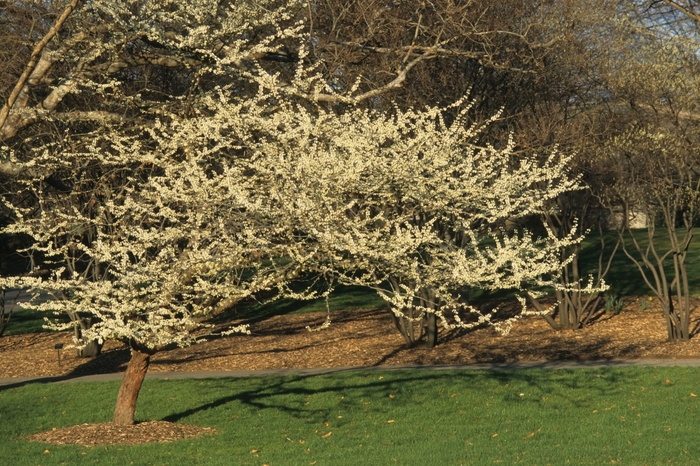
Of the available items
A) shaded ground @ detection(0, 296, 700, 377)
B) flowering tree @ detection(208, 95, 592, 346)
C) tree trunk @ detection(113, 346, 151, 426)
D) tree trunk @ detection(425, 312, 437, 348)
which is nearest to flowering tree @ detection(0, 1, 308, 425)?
tree trunk @ detection(113, 346, 151, 426)

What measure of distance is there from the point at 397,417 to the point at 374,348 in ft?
18.2

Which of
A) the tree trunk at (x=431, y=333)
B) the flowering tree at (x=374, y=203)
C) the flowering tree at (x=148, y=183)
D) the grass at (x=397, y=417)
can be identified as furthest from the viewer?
the tree trunk at (x=431, y=333)

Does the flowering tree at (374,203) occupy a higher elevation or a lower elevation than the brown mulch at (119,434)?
higher

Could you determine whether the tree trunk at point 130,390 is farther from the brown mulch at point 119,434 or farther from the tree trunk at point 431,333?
the tree trunk at point 431,333

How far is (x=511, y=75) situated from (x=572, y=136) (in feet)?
4.30

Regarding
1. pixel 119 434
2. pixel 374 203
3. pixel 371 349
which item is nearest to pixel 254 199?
pixel 374 203

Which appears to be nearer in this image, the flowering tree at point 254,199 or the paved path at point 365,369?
the flowering tree at point 254,199

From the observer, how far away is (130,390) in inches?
392

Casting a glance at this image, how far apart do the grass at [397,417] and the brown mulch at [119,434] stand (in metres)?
0.25

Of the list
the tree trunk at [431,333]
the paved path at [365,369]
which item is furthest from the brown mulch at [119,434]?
the tree trunk at [431,333]

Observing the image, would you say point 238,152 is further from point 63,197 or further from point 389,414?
point 389,414

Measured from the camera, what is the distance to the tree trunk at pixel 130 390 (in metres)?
9.96

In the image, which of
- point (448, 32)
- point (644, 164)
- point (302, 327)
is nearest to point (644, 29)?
point (644, 164)

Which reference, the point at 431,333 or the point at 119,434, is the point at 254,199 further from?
the point at 431,333
